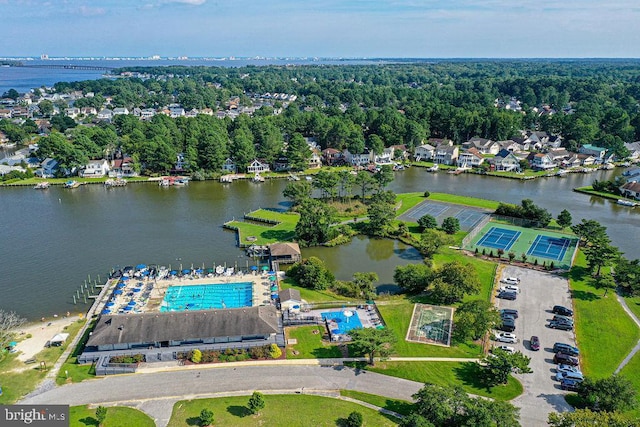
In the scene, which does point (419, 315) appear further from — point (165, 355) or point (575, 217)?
point (575, 217)

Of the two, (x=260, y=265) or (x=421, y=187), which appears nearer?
(x=260, y=265)

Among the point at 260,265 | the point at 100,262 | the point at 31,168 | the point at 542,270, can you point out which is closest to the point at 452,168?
the point at 542,270

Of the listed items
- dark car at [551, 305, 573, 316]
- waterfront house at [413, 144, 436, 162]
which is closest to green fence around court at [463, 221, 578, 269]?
dark car at [551, 305, 573, 316]

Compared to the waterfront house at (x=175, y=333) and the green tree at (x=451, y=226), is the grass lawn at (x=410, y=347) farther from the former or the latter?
the green tree at (x=451, y=226)

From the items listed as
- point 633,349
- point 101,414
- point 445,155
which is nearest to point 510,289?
point 633,349

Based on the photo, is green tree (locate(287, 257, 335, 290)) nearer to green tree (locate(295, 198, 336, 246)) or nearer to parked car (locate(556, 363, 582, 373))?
green tree (locate(295, 198, 336, 246))

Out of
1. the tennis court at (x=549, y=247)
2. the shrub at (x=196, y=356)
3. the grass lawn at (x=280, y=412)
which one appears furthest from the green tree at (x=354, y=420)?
the tennis court at (x=549, y=247)

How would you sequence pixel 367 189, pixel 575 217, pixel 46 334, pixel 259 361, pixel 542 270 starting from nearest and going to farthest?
pixel 259 361
pixel 46 334
pixel 542 270
pixel 575 217
pixel 367 189
